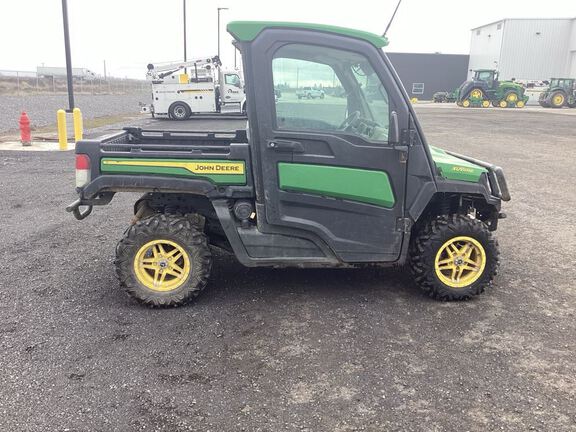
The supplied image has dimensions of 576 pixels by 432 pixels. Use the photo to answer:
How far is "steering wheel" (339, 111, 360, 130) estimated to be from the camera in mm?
3951

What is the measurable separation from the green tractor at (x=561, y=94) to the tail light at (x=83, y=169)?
4125cm

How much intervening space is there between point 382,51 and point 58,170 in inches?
326

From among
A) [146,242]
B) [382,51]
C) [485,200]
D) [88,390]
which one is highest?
[382,51]

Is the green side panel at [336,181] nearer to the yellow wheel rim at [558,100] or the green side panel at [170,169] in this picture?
the green side panel at [170,169]

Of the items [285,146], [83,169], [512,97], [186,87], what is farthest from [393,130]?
[512,97]

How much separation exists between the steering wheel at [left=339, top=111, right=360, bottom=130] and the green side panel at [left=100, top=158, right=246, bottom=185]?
832 mm

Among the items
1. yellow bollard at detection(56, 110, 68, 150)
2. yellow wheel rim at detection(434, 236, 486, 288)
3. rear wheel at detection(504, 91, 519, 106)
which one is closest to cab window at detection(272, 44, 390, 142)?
yellow wheel rim at detection(434, 236, 486, 288)

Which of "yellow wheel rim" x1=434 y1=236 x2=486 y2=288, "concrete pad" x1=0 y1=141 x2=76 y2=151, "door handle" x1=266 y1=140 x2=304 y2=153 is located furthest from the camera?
"concrete pad" x1=0 y1=141 x2=76 y2=151

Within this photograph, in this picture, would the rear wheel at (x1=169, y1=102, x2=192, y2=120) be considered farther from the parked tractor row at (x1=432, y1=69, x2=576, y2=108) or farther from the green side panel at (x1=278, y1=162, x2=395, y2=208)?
the parked tractor row at (x1=432, y1=69, x2=576, y2=108)

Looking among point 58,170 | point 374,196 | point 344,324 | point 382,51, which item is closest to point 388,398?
point 344,324

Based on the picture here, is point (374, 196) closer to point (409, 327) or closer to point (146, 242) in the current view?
point (409, 327)

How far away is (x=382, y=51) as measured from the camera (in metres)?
3.91

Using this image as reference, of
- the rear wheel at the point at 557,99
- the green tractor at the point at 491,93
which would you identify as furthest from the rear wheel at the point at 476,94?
the rear wheel at the point at 557,99

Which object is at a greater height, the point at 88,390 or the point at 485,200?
the point at 485,200
